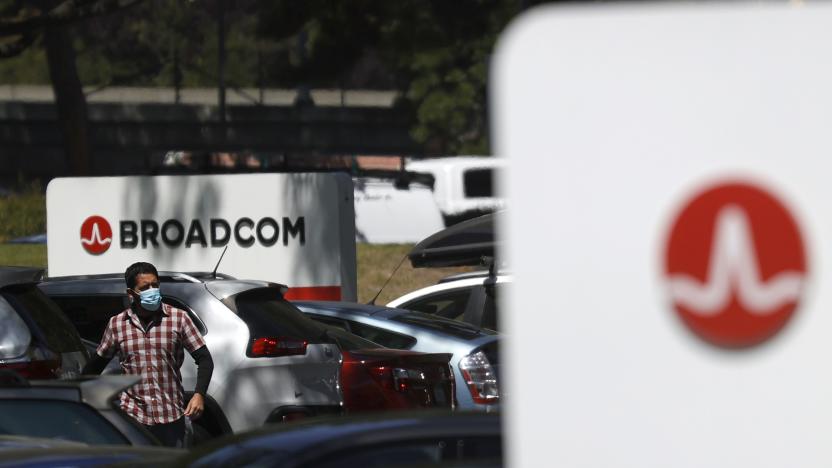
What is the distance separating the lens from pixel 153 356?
8.23 meters

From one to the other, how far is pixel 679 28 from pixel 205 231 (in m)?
14.5

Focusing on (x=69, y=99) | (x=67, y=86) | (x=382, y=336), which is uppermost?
(x=67, y=86)

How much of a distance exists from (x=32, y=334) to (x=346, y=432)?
5.49 meters

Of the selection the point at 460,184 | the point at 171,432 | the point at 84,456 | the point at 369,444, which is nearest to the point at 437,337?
the point at 171,432

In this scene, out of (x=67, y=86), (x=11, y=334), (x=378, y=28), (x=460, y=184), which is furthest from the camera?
(x=67, y=86)

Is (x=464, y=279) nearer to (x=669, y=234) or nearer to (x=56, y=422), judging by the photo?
(x=56, y=422)

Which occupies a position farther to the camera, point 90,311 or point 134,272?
point 90,311

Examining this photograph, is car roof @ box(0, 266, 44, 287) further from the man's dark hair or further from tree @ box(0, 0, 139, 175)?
tree @ box(0, 0, 139, 175)

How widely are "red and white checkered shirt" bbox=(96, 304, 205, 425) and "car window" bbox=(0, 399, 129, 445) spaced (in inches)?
69.2

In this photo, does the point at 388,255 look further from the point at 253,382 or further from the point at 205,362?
the point at 205,362

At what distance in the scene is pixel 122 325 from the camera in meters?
8.33

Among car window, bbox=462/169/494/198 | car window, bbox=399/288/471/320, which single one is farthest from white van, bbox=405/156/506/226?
car window, bbox=399/288/471/320

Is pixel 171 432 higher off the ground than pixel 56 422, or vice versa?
pixel 56 422

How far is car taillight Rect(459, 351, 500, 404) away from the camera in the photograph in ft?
34.8
